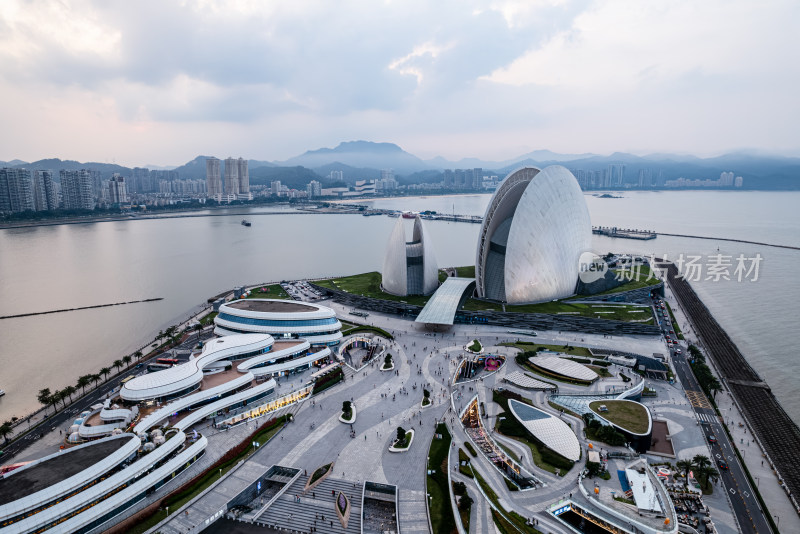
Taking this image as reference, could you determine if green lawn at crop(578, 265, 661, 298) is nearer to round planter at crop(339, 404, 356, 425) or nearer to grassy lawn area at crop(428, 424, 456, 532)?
grassy lawn area at crop(428, 424, 456, 532)

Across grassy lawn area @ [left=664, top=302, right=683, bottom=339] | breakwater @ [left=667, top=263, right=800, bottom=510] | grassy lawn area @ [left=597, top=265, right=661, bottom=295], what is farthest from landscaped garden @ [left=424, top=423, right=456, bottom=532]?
grassy lawn area @ [left=597, top=265, right=661, bottom=295]

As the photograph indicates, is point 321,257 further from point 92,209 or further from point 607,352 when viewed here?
point 92,209

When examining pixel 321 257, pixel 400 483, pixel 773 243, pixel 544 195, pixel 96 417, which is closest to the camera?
pixel 400 483

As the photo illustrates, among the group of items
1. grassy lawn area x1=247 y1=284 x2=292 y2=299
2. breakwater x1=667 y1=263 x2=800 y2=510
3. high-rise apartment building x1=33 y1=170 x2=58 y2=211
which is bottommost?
breakwater x1=667 y1=263 x2=800 y2=510

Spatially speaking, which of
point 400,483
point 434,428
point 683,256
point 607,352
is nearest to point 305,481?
point 400,483

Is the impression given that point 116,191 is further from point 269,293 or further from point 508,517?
point 508,517

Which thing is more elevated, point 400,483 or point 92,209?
point 92,209

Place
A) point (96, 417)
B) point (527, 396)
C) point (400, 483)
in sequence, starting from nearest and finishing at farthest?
point (400, 483) → point (96, 417) → point (527, 396)

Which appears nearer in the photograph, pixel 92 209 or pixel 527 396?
pixel 527 396
